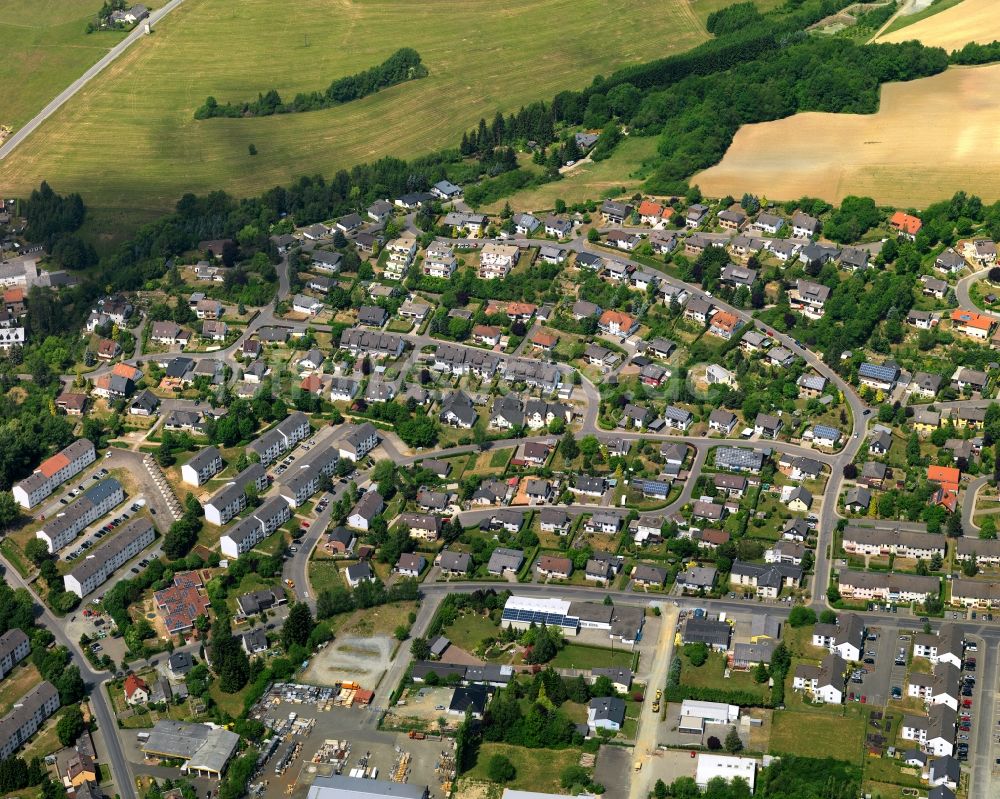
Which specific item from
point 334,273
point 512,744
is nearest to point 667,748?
point 512,744

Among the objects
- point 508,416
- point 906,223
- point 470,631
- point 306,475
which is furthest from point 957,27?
point 470,631

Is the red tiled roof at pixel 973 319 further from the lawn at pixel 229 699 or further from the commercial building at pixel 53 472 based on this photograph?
the commercial building at pixel 53 472

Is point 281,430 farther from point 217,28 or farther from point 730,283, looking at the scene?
point 217,28

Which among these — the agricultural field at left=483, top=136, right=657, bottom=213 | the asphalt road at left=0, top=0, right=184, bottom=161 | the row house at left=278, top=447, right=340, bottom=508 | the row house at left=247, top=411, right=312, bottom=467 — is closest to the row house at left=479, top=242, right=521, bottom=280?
the agricultural field at left=483, top=136, right=657, bottom=213

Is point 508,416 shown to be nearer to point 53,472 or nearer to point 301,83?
point 53,472

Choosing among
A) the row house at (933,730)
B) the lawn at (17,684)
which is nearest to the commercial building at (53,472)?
the lawn at (17,684)

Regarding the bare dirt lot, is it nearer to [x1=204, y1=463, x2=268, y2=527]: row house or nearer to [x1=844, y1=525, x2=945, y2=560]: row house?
[x1=204, y1=463, x2=268, y2=527]: row house
